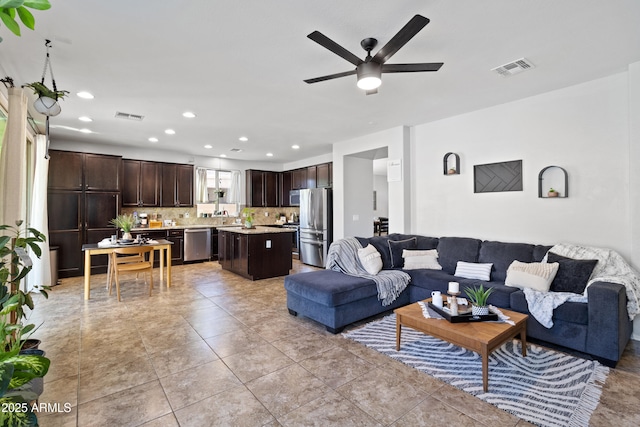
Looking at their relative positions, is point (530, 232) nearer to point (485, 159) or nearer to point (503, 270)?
point (503, 270)

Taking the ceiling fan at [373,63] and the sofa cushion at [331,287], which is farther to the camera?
the sofa cushion at [331,287]

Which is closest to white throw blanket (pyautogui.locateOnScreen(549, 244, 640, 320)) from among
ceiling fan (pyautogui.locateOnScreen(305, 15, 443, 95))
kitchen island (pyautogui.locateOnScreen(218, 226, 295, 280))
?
ceiling fan (pyautogui.locateOnScreen(305, 15, 443, 95))

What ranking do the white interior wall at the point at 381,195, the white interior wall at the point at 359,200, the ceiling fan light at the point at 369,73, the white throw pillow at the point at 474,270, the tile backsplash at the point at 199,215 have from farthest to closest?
the white interior wall at the point at 381,195
the tile backsplash at the point at 199,215
the white interior wall at the point at 359,200
the white throw pillow at the point at 474,270
the ceiling fan light at the point at 369,73

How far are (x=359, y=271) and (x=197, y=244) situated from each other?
478cm

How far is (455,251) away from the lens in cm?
417

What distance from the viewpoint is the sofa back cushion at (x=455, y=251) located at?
159 inches

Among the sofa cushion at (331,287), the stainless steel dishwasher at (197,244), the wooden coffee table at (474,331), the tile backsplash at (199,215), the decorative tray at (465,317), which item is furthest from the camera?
the tile backsplash at (199,215)

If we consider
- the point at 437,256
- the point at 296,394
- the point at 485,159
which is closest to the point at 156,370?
the point at 296,394

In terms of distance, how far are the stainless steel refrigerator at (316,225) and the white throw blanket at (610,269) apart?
13.2 feet

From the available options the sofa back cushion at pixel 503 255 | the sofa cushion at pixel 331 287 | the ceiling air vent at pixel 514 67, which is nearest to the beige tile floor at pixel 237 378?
the sofa cushion at pixel 331 287

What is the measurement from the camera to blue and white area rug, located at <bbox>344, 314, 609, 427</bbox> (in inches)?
78.7

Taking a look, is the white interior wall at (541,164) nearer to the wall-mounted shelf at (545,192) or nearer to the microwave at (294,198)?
the wall-mounted shelf at (545,192)

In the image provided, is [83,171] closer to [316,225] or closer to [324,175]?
[316,225]

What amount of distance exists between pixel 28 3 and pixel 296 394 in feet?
7.97
